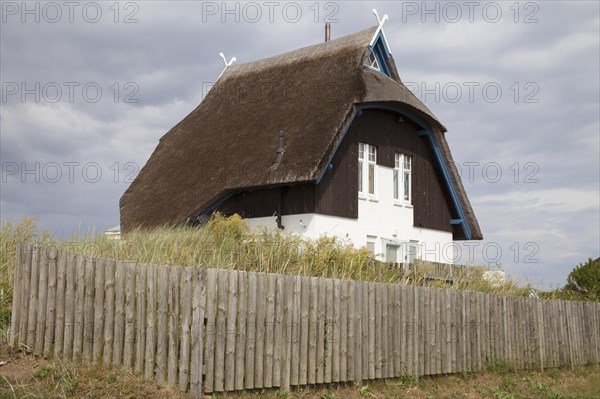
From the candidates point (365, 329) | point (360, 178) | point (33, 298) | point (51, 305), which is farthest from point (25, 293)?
point (360, 178)

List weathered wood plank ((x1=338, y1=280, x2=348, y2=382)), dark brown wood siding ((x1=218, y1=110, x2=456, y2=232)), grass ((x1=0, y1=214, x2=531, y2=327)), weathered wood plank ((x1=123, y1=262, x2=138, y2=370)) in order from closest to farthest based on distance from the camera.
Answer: weathered wood plank ((x1=123, y1=262, x2=138, y2=370)), weathered wood plank ((x1=338, y1=280, x2=348, y2=382)), grass ((x1=0, y1=214, x2=531, y2=327)), dark brown wood siding ((x1=218, y1=110, x2=456, y2=232))

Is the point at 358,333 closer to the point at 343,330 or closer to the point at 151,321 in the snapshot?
the point at 343,330

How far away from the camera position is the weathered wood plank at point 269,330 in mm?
10305

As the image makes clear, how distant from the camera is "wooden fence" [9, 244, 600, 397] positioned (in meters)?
9.65

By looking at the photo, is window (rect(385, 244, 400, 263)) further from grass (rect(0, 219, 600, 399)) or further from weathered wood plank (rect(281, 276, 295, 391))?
weathered wood plank (rect(281, 276, 295, 391))

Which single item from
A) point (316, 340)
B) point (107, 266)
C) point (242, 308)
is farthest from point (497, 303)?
point (107, 266)

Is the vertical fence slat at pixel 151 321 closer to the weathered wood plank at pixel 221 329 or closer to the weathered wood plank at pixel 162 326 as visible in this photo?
the weathered wood plank at pixel 162 326

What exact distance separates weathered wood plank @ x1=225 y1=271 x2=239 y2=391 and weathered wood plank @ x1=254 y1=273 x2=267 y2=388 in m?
0.40

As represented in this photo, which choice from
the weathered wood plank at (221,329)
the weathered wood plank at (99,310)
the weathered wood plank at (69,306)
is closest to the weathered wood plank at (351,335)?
the weathered wood plank at (221,329)

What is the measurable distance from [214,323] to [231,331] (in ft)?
0.98

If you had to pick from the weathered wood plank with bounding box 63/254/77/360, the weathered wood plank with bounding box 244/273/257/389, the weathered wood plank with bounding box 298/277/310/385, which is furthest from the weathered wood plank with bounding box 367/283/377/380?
the weathered wood plank with bounding box 63/254/77/360

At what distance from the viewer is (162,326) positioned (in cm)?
965

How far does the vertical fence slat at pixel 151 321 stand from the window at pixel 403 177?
17.7m

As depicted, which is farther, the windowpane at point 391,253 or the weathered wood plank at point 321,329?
the windowpane at point 391,253
